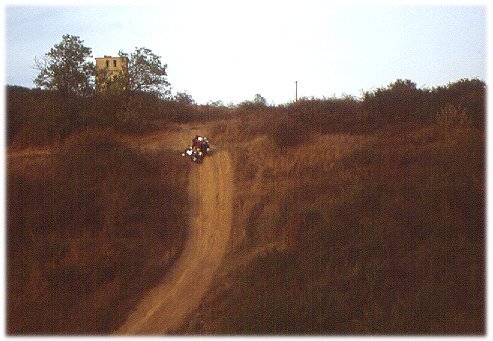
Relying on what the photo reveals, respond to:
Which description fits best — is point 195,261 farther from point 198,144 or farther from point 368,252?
point 198,144

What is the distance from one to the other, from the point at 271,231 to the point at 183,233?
2538 mm

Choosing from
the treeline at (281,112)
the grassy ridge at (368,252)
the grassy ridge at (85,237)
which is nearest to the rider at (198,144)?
the treeline at (281,112)

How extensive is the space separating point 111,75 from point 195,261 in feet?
54.6

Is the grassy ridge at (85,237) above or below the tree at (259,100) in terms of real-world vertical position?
below

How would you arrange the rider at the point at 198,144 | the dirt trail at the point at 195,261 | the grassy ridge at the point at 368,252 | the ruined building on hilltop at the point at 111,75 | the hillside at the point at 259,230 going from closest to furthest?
the grassy ridge at the point at 368,252 → the hillside at the point at 259,230 → the dirt trail at the point at 195,261 → the rider at the point at 198,144 → the ruined building on hilltop at the point at 111,75

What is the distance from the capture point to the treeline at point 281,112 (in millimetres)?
17609

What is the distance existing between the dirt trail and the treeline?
13.1 feet

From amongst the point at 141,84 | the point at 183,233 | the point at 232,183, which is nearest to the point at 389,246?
the point at 183,233

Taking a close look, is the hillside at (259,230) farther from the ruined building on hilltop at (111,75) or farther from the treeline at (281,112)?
the ruined building on hilltop at (111,75)

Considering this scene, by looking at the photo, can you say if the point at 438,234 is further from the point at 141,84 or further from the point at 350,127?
the point at 141,84

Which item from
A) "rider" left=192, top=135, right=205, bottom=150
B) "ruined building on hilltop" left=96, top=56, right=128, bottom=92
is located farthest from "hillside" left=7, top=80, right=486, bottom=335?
"ruined building on hilltop" left=96, top=56, right=128, bottom=92

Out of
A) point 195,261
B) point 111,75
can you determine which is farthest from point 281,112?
point 195,261

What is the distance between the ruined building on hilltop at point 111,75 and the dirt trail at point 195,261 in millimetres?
9514

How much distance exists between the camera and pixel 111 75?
24.7 metres
